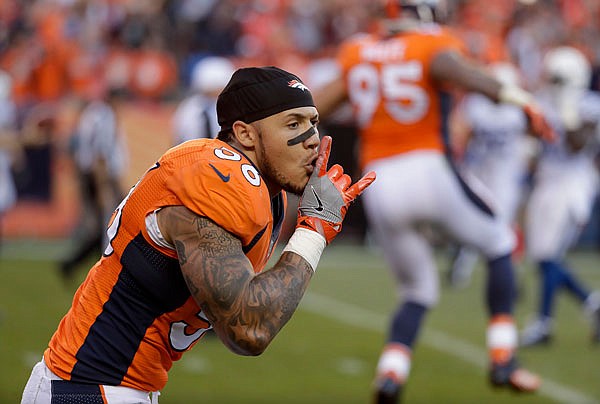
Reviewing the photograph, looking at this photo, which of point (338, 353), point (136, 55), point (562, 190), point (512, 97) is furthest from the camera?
point (136, 55)

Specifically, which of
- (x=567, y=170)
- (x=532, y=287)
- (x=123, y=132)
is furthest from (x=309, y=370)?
(x=123, y=132)

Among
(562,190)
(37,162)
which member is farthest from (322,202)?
(37,162)

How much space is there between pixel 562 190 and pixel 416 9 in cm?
311

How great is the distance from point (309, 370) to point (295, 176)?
13.0ft

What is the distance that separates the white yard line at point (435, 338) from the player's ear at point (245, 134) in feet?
12.5

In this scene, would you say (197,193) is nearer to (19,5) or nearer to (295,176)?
(295,176)

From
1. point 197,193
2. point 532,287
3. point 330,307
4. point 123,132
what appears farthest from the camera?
point 123,132

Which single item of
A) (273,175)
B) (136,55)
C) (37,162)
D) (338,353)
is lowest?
(37,162)

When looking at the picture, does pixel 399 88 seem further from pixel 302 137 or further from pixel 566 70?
pixel 566 70

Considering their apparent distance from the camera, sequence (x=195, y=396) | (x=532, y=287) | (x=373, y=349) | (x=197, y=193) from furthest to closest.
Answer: (x=532, y=287), (x=373, y=349), (x=195, y=396), (x=197, y=193)

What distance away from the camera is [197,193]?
8.82 ft

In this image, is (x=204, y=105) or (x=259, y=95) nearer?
(x=259, y=95)

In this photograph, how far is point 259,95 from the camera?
290 centimetres

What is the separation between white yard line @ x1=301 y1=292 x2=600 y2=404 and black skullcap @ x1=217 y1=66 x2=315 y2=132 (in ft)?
12.5
